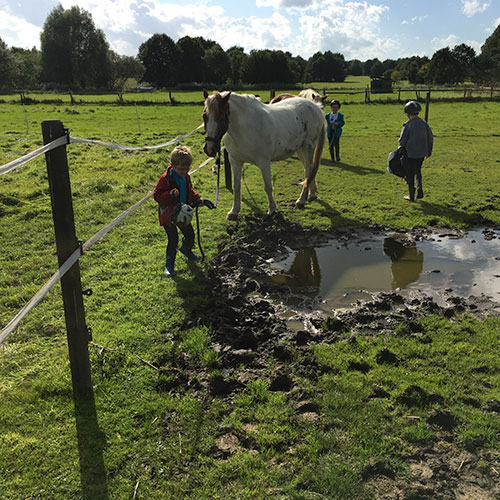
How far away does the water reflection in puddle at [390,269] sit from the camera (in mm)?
5246

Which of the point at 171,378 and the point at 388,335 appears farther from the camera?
the point at 388,335

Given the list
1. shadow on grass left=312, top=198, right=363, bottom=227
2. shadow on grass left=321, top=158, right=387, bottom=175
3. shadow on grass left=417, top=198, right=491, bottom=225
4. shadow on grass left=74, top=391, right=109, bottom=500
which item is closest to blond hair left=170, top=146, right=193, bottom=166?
shadow on grass left=74, top=391, right=109, bottom=500

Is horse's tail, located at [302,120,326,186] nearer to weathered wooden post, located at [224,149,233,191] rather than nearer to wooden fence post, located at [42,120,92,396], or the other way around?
weathered wooden post, located at [224,149,233,191]

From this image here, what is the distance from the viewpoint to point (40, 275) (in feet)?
18.3

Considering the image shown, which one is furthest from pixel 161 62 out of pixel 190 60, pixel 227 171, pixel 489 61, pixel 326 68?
pixel 227 171

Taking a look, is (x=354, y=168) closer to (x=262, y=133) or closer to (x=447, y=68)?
(x=262, y=133)

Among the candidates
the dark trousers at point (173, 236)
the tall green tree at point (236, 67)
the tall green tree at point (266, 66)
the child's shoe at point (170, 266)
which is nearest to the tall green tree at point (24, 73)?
the tall green tree at point (236, 67)

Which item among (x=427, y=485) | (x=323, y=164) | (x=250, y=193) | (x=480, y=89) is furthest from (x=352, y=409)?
(x=480, y=89)

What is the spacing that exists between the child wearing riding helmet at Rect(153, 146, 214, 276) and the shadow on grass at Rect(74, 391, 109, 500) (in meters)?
2.41

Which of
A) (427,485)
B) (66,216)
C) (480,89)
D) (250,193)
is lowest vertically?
(427,485)

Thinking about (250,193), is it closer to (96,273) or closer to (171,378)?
(96,273)

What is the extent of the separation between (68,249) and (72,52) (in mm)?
89413

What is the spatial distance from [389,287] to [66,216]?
4010mm

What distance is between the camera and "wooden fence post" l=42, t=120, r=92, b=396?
2828mm
